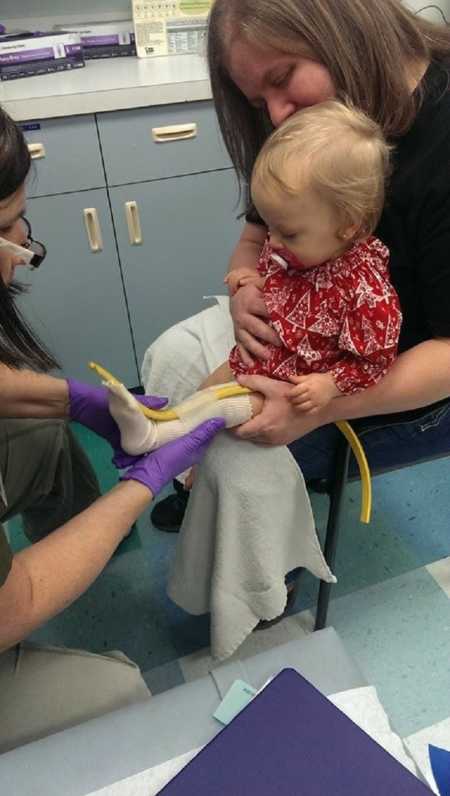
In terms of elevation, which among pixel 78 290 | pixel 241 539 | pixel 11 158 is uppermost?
pixel 11 158

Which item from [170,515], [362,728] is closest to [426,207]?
[362,728]

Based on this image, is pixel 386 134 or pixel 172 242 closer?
pixel 386 134

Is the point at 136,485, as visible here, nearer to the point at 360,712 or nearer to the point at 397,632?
the point at 360,712

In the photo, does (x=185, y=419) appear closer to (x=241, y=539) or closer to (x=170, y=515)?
(x=241, y=539)

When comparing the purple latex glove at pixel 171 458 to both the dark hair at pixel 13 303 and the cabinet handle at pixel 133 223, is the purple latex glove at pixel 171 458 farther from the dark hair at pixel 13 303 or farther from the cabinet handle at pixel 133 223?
the cabinet handle at pixel 133 223

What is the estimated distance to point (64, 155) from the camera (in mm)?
1736

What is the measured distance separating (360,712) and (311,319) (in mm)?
558

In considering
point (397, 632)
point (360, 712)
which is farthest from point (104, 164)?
point (360, 712)

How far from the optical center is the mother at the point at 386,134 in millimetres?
877

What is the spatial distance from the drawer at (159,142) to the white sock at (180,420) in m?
1.04

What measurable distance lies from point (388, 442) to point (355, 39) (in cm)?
65

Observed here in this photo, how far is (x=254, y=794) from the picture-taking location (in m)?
0.62

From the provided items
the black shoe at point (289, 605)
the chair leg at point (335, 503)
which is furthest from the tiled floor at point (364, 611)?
the chair leg at point (335, 503)

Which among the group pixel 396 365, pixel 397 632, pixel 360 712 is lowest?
pixel 397 632
